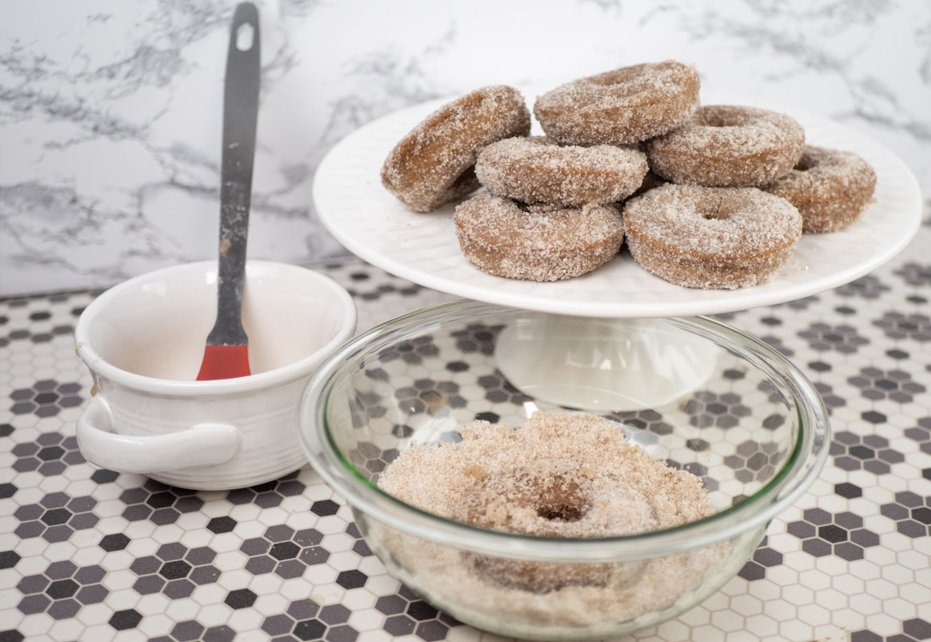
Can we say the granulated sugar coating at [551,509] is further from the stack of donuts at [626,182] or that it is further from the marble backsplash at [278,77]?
the marble backsplash at [278,77]

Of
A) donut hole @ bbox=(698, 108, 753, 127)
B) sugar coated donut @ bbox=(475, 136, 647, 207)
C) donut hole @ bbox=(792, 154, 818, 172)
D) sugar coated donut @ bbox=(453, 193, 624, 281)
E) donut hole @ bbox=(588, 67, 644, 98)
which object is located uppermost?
donut hole @ bbox=(588, 67, 644, 98)

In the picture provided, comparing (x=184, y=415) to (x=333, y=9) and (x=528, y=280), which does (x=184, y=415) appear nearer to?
(x=528, y=280)

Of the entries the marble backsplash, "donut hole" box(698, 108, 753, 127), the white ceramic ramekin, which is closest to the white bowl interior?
the white ceramic ramekin

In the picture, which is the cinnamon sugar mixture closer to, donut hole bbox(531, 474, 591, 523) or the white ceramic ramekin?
donut hole bbox(531, 474, 591, 523)

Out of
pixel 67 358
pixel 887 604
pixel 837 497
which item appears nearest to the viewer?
pixel 887 604

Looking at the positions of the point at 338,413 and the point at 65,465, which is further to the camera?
the point at 65,465

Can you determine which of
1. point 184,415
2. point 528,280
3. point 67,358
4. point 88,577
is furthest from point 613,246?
point 67,358
